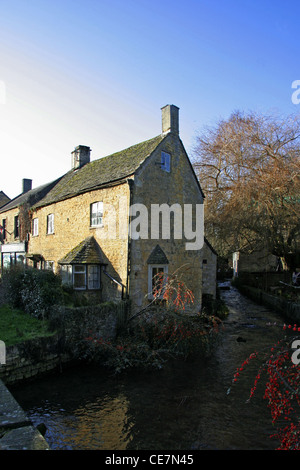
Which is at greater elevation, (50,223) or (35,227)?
(50,223)

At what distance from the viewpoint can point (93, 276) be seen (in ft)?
53.5

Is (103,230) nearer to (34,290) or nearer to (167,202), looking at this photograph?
(167,202)

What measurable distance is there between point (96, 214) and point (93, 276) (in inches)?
129

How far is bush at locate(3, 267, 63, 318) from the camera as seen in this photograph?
13680 millimetres

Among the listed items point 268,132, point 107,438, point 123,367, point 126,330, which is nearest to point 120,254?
point 126,330

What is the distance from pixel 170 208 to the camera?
17312 millimetres

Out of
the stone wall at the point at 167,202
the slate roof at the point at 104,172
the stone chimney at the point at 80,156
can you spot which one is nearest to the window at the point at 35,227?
the slate roof at the point at 104,172

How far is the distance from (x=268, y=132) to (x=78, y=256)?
1576 cm

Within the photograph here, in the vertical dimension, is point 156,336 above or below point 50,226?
below

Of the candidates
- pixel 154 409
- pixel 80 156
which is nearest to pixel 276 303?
pixel 154 409

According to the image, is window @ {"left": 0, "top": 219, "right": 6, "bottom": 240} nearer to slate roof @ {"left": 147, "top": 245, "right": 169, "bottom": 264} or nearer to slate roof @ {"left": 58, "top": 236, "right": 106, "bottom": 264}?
slate roof @ {"left": 58, "top": 236, "right": 106, "bottom": 264}

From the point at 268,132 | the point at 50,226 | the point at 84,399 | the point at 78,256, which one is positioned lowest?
the point at 84,399

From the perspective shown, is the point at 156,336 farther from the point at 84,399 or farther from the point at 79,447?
the point at 79,447

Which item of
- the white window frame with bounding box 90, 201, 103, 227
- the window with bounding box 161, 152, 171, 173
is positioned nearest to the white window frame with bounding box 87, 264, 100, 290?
the white window frame with bounding box 90, 201, 103, 227
